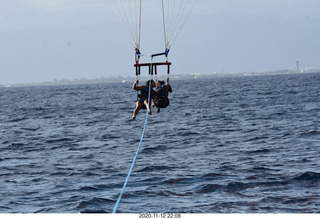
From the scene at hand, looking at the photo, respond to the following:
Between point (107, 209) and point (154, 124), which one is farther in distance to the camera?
point (154, 124)

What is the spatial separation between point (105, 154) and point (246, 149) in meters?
7.72

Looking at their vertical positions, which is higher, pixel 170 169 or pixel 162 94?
pixel 162 94

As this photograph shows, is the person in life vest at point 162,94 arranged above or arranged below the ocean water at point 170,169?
above

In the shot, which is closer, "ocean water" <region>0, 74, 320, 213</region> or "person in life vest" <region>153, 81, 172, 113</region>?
"ocean water" <region>0, 74, 320, 213</region>

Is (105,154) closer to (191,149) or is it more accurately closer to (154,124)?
(191,149)

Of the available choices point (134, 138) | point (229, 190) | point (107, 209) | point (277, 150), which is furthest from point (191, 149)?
point (107, 209)

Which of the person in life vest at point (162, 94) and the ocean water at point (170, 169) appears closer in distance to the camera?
the ocean water at point (170, 169)

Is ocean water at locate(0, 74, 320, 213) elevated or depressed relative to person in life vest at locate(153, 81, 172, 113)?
depressed

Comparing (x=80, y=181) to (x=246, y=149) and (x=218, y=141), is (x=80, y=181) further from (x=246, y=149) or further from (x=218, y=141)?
(x=218, y=141)

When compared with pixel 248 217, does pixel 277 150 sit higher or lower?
lower

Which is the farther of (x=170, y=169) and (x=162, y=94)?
(x=170, y=169)

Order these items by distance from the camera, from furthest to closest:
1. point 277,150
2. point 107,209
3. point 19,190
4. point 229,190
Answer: point 277,150
point 19,190
point 229,190
point 107,209

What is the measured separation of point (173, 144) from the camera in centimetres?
3138

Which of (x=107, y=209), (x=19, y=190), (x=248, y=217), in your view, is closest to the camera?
(x=248, y=217)
